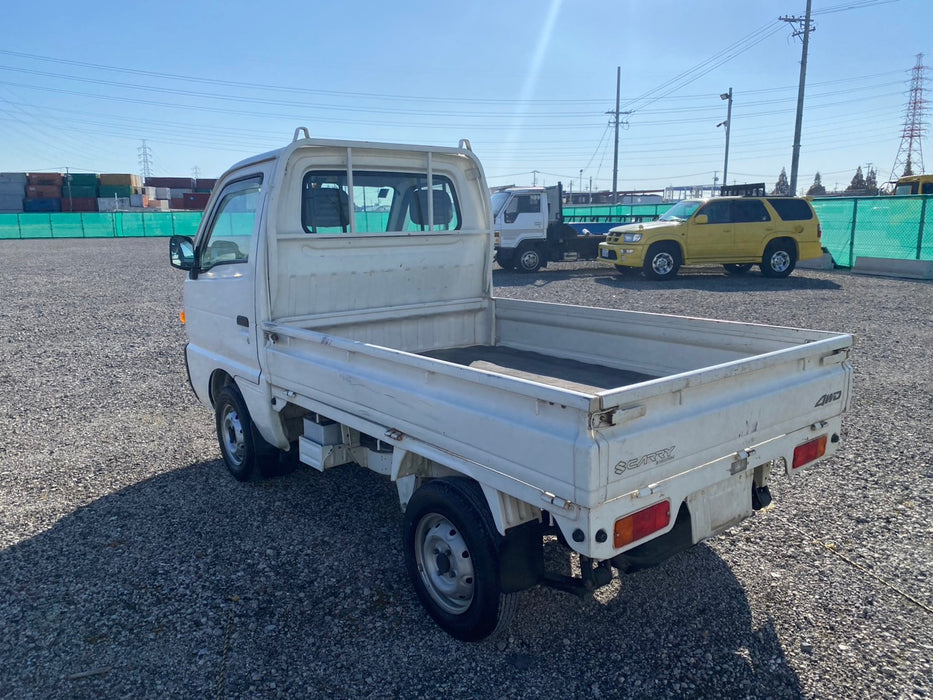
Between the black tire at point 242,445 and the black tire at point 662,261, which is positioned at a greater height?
the black tire at point 662,261

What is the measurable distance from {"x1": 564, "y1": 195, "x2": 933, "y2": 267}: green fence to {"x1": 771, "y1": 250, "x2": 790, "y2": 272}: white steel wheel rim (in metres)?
3.51

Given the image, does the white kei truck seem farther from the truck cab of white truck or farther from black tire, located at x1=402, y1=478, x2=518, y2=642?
the truck cab of white truck

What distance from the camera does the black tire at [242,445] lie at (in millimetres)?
4949

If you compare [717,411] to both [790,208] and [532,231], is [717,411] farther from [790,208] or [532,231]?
[532,231]

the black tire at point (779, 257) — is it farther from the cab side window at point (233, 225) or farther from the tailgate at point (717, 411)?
the cab side window at point (233, 225)

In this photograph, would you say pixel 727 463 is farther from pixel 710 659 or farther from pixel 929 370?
pixel 929 370

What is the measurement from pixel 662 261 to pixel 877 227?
682 cm

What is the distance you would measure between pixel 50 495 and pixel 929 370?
28.5 ft

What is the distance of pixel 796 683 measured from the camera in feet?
9.83

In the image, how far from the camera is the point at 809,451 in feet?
11.7

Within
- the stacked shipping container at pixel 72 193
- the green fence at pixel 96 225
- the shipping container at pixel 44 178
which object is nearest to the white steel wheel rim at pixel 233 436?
the green fence at pixel 96 225

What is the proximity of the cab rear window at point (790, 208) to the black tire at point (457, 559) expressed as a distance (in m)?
16.2

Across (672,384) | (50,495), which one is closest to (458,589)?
(672,384)

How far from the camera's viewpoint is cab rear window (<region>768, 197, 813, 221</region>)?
17094mm
